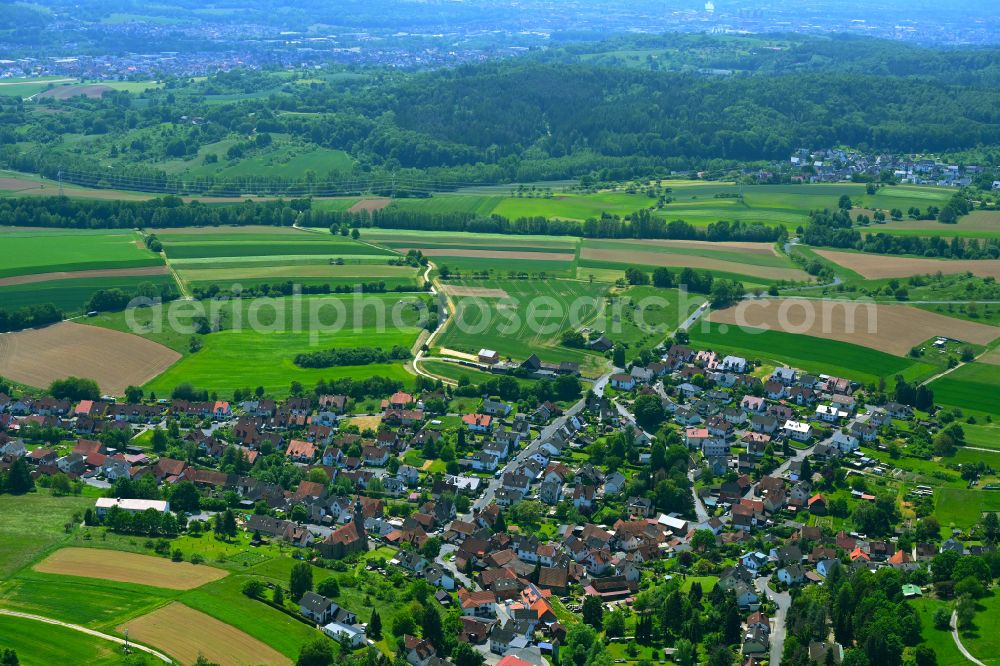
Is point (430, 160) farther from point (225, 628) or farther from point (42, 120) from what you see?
point (225, 628)

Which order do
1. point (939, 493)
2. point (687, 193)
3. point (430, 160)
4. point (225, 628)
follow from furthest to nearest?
1. point (430, 160)
2. point (687, 193)
3. point (939, 493)
4. point (225, 628)

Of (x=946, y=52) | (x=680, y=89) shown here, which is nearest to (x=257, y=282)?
(x=680, y=89)

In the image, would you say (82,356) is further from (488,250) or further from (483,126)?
(483,126)

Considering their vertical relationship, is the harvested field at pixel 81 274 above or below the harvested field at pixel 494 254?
above

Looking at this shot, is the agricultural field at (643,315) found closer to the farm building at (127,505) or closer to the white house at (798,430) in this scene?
the white house at (798,430)

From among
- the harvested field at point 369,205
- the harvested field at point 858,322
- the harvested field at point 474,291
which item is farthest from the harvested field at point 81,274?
the harvested field at point 858,322

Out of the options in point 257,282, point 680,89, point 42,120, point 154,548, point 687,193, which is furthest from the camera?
point 680,89

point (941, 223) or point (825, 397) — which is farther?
point (941, 223)
